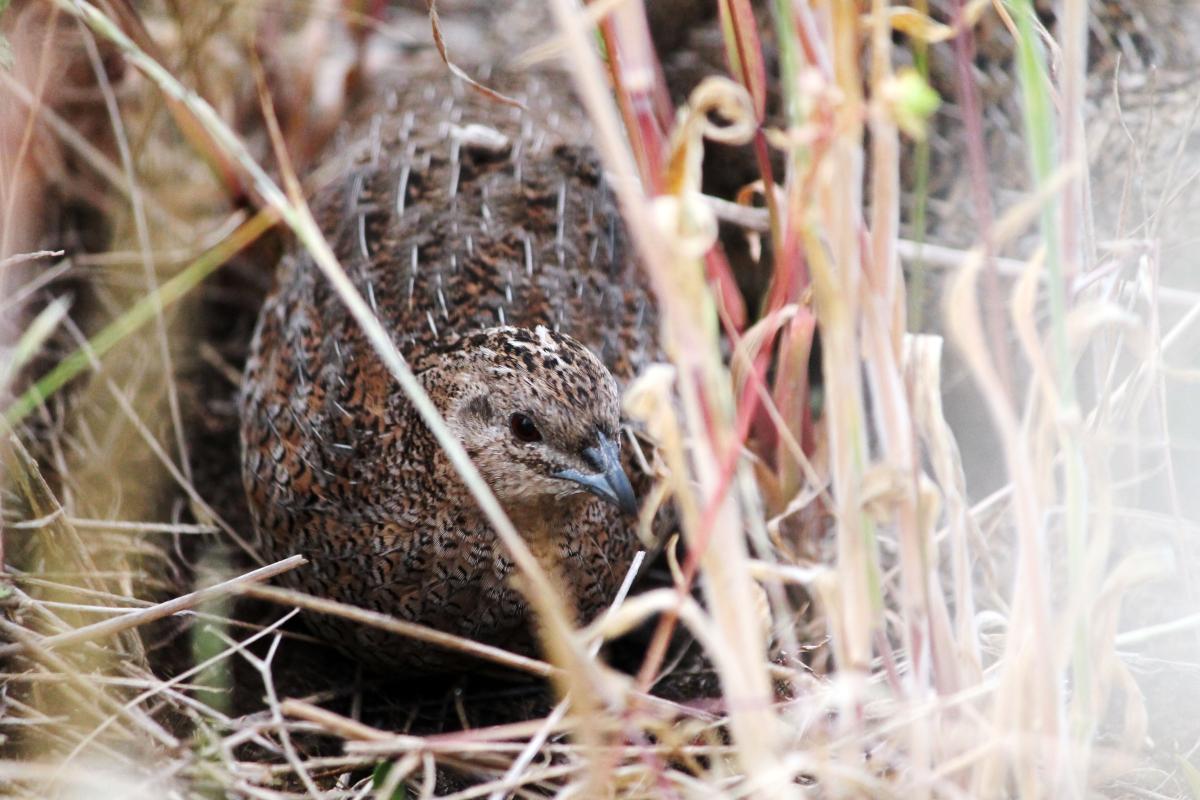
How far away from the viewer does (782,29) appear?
2221mm

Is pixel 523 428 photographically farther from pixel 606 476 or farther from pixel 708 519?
pixel 708 519

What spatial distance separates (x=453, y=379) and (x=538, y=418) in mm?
303

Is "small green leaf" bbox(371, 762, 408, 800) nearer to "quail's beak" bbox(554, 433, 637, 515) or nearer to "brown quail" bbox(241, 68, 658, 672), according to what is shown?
"brown quail" bbox(241, 68, 658, 672)

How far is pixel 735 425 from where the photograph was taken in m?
2.24

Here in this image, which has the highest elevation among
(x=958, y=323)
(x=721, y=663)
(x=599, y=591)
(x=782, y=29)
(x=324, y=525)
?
(x=782, y=29)

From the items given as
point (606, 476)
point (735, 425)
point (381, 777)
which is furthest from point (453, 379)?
point (735, 425)

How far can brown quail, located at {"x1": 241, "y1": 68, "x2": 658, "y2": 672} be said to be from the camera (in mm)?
3146

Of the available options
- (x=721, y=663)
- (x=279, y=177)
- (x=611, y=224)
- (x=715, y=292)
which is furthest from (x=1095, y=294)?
(x=279, y=177)

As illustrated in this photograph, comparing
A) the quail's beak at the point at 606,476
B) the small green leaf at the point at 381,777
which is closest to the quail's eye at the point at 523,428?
the quail's beak at the point at 606,476

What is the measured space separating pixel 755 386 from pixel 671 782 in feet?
2.57

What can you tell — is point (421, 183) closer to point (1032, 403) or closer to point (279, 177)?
point (279, 177)

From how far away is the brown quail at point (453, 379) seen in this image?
10.3ft

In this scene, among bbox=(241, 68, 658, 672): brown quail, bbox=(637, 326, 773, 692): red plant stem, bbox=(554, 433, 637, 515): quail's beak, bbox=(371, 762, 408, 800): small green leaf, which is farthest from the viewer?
bbox=(241, 68, 658, 672): brown quail

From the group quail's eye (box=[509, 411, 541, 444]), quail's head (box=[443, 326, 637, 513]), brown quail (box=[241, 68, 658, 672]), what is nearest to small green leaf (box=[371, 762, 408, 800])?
brown quail (box=[241, 68, 658, 672])
